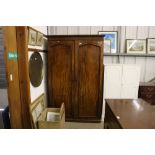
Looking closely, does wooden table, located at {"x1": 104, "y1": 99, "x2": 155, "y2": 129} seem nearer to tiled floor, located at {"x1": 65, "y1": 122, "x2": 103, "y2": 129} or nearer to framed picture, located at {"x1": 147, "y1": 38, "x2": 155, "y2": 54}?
tiled floor, located at {"x1": 65, "y1": 122, "x2": 103, "y2": 129}

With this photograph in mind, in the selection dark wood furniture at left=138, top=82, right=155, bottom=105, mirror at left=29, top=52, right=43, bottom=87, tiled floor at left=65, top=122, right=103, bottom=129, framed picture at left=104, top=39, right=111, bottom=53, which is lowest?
tiled floor at left=65, top=122, right=103, bottom=129

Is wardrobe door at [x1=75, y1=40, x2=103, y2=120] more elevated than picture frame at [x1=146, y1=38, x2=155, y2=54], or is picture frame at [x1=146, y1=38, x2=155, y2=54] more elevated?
picture frame at [x1=146, y1=38, x2=155, y2=54]

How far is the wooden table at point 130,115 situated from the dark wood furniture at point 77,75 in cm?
92

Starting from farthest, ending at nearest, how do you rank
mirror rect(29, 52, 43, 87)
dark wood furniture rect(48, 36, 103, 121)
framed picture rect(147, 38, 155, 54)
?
1. framed picture rect(147, 38, 155, 54)
2. dark wood furniture rect(48, 36, 103, 121)
3. mirror rect(29, 52, 43, 87)

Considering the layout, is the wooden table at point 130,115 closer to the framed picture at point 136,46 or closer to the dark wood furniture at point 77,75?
the dark wood furniture at point 77,75

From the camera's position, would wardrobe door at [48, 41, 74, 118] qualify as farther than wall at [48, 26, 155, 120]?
No

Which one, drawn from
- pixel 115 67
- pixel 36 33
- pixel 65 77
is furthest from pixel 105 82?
pixel 36 33

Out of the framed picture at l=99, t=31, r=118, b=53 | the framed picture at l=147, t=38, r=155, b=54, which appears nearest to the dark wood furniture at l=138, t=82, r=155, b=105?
the framed picture at l=147, t=38, r=155, b=54

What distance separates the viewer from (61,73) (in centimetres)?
312

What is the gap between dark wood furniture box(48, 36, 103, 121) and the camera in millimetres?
3012

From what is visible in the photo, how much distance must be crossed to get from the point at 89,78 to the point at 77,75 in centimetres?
28

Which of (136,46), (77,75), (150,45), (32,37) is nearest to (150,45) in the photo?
(150,45)

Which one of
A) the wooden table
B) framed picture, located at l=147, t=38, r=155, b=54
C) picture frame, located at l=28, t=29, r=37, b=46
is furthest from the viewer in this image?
framed picture, located at l=147, t=38, r=155, b=54
